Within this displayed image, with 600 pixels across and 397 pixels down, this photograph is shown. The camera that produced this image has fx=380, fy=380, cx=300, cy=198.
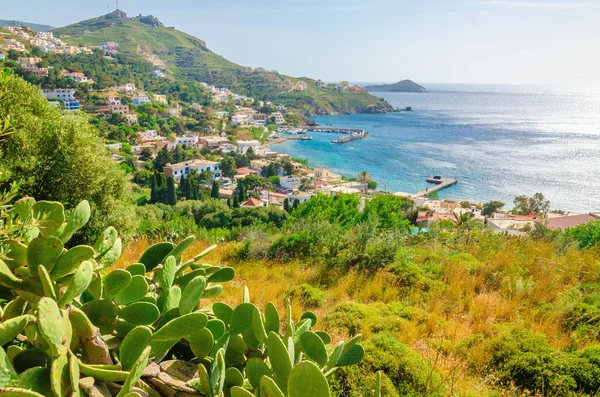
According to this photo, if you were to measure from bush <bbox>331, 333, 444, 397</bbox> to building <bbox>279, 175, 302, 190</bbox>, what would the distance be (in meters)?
35.6

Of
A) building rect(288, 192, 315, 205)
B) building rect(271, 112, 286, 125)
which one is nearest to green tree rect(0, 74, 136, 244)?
building rect(288, 192, 315, 205)

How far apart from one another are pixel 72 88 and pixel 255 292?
66218 millimetres

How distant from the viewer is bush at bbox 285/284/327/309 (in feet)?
11.0

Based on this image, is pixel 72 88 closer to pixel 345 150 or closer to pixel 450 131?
pixel 345 150

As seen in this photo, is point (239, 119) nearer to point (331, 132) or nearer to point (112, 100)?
point (331, 132)

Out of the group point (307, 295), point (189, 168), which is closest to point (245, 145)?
point (189, 168)

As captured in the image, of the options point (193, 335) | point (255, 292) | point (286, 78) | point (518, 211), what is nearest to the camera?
point (193, 335)

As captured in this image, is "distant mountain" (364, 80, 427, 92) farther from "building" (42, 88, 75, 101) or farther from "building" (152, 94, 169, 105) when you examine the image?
"building" (42, 88, 75, 101)

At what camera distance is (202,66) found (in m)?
128

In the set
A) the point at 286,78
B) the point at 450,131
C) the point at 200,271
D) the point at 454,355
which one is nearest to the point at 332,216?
the point at 454,355

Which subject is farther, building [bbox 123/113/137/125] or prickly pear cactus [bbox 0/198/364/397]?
building [bbox 123/113/137/125]

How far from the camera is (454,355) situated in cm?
253

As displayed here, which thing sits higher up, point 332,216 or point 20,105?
point 20,105

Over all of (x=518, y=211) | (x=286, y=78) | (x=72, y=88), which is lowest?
(x=518, y=211)
